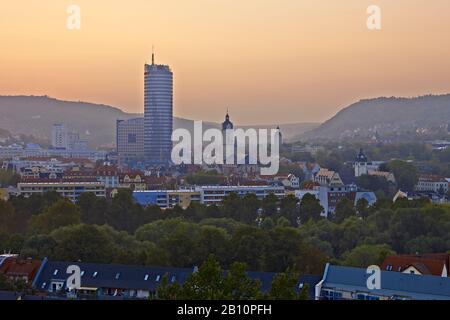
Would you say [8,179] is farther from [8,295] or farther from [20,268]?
[8,295]

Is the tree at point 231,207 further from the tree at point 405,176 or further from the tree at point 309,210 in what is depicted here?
the tree at point 405,176

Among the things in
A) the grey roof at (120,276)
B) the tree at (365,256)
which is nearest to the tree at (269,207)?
the tree at (365,256)

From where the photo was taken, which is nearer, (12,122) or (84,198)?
(84,198)

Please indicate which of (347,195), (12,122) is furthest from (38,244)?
(12,122)

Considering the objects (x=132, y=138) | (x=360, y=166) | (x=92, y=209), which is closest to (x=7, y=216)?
(x=92, y=209)

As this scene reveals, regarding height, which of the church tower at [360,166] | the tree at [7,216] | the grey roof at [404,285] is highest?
the church tower at [360,166]

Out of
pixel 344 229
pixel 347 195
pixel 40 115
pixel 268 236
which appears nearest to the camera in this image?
pixel 268 236

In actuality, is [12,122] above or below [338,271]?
above
